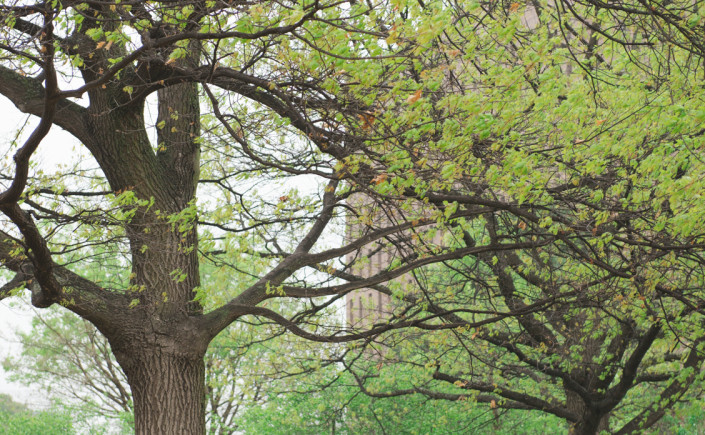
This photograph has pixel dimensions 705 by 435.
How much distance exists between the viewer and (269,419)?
18.1m

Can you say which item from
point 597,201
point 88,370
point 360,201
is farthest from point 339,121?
point 88,370

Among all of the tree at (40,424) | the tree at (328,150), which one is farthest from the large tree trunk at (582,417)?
the tree at (40,424)

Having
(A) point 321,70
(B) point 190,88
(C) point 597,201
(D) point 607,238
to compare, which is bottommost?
(D) point 607,238

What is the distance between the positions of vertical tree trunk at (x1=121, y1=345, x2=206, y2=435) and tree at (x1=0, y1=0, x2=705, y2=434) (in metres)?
0.02

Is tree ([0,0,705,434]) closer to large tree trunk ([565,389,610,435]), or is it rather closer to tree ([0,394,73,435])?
large tree trunk ([565,389,610,435])

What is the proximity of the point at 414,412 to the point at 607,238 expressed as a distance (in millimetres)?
11546

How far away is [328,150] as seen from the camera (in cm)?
617

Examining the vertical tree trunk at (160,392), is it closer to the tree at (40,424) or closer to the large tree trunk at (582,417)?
the large tree trunk at (582,417)

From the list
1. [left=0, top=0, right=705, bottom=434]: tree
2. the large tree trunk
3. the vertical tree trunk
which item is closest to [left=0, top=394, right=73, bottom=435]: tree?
[left=0, top=0, right=705, bottom=434]: tree

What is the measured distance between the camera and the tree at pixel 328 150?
566 cm

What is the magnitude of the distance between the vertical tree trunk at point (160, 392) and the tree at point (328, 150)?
23mm

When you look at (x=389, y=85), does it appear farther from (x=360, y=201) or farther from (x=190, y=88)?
(x=190, y=88)

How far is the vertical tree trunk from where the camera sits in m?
7.60

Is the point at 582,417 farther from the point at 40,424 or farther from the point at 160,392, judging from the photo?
the point at 40,424
